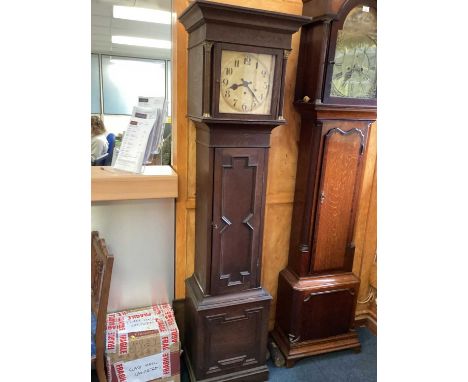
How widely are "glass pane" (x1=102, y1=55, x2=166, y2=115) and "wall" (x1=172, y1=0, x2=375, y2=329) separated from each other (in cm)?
587

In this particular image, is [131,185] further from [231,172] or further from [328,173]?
[328,173]

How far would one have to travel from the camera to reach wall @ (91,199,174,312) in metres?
1.84

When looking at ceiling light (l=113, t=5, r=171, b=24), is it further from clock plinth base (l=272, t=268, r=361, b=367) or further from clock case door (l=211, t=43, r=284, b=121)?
clock plinth base (l=272, t=268, r=361, b=367)

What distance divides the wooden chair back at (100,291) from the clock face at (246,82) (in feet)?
2.82

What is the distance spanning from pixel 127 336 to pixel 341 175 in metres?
1.44

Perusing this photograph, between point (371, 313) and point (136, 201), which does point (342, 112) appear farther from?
point (371, 313)

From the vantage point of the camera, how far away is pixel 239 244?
1.75m

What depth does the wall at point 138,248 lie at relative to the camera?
6.05 feet

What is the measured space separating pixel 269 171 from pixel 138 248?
885 millimetres

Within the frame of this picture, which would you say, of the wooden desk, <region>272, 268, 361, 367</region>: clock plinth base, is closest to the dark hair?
the wooden desk

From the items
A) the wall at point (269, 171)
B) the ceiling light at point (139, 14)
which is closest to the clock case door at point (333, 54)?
the wall at point (269, 171)

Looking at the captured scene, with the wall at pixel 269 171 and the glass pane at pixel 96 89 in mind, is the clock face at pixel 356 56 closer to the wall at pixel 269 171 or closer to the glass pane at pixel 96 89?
the wall at pixel 269 171

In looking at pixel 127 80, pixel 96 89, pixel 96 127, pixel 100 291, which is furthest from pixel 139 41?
pixel 100 291

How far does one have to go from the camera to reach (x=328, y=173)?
191 cm
